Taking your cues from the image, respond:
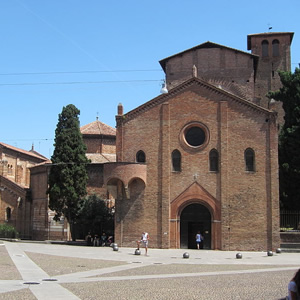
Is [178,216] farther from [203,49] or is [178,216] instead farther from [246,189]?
[203,49]

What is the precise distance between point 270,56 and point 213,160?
24.4 meters

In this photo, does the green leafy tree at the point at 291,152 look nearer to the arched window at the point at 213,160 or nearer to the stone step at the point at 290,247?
the stone step at the point at 290,247

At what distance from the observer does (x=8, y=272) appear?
17.1 m

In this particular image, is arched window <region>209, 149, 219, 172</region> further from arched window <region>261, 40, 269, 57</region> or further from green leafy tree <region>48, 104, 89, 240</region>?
arched window <region>261, 40, 269, 57</region>

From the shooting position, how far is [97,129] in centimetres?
4581

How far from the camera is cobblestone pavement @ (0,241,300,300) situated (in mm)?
12921

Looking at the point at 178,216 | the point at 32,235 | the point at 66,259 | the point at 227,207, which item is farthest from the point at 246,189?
the point at 32,235

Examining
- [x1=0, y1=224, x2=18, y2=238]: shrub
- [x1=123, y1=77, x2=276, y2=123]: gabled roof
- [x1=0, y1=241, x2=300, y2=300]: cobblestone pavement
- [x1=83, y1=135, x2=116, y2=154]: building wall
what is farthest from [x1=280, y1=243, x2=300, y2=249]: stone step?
[x1=0, y1=224, x2=18, y2=238]: shrub

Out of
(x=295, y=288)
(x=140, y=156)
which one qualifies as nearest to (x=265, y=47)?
(x=140, y=156)

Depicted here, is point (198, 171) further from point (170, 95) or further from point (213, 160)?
point (170, 95)

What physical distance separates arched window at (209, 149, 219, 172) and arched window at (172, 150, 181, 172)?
6.85ft

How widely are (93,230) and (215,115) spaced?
44.6 feet

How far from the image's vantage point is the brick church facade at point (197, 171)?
30.2 metres

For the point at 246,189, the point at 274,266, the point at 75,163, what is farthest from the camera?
the point at 75,163
